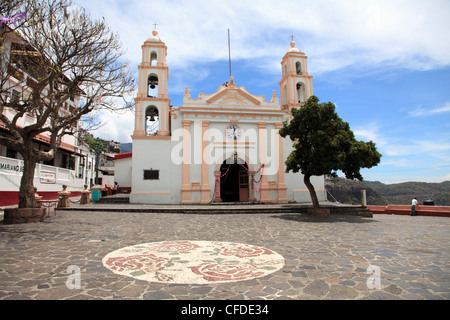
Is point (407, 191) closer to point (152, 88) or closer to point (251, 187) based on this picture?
point (251, 187)

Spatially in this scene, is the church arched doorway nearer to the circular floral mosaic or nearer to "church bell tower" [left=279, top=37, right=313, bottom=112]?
"church bell tower" [left=279, top=37, right=313, bottom=112]

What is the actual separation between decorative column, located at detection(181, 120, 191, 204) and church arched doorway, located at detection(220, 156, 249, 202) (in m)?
2.59

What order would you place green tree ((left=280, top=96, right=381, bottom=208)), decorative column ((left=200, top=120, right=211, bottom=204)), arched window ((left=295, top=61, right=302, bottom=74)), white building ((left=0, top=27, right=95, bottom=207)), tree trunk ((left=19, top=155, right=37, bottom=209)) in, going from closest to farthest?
tree trunk ((left=19, top=155, right=37, bottom=209)), white building ((left=0, top=27, right=95, bottom=207)), green tree ((left=280, top=96, right=381, bottom=208)), decorative column ((left=200, top=120, right=211, bottom=204)), arched window ((left=295, top=61, right=302, bottom=74))

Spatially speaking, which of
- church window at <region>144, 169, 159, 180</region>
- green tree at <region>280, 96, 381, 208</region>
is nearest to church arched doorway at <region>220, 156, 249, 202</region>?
church window at <region>144, 169, 159, 180</region>

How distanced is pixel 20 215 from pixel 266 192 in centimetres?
1398

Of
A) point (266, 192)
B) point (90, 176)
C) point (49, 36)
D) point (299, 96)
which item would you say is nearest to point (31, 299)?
point (49, 36)

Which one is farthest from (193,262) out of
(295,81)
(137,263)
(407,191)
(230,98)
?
(407,191)

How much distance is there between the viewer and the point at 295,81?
2091cm

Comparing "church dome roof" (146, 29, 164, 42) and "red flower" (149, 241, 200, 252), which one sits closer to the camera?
"red flower" (149, 241, 200, 252)

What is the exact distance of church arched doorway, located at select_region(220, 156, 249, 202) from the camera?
18944 mm

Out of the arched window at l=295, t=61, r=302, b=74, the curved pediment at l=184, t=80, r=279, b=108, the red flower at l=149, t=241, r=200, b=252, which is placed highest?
the arched window at l=295, t=61, r=302, b=74

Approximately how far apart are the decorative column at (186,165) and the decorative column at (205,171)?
0.96m

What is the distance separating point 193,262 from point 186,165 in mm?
13746
